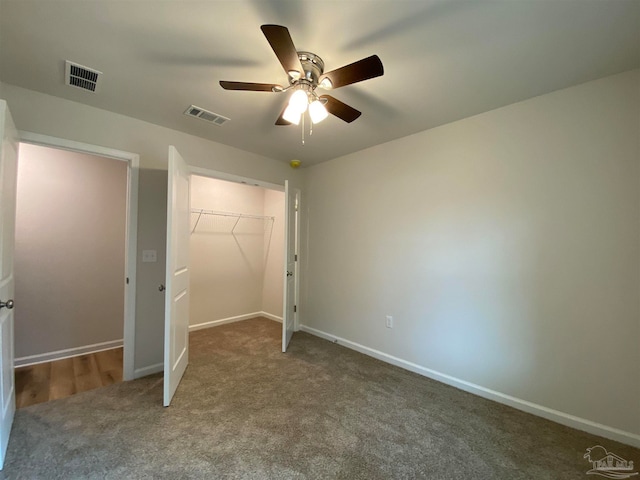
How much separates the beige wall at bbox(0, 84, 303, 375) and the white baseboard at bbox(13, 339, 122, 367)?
118 centimetres

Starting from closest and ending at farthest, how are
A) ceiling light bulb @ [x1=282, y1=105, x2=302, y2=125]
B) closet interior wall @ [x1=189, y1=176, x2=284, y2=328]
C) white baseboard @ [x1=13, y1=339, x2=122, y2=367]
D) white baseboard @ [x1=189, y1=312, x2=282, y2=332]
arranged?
ceiling light bulb @ [x1=282, y1=105, x2=302, y2=125]
white baseboard @ [x1=13, y1=339, x2=122, y2=367]
white baseboard @ [x1=189, y1=312, x2=282, y2=332]
closet interior wall @ [x1=189, y1=176, x2=284, y2=328]

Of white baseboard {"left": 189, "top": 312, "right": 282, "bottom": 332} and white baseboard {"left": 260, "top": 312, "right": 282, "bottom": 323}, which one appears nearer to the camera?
white baseboard {"left": 189, "top": 312, "right": 282, "bottom": 332}

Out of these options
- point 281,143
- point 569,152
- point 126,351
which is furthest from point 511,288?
point 126,351

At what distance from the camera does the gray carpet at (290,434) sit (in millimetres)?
1597

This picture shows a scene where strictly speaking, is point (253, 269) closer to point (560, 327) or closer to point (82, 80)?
point (82, 80)

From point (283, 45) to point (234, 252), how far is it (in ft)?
12.3

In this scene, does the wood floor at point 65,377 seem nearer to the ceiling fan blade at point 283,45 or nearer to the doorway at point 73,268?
the doorway at point 73,268

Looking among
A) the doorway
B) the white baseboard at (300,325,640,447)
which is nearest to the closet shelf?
the doorway

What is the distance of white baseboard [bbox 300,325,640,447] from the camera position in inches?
72.8

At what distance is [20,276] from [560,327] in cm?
512

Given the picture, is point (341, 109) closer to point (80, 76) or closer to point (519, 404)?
point (80, 76)

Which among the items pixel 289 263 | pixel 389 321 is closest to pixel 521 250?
pixel 389 321

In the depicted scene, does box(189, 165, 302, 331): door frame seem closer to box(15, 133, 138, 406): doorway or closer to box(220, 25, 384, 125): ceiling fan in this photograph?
box(15, 133, 138, 406): doorway

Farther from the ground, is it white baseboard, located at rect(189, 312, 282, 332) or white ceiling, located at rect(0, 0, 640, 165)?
white ceiling, located at rect(0, 0, 640, 165)
